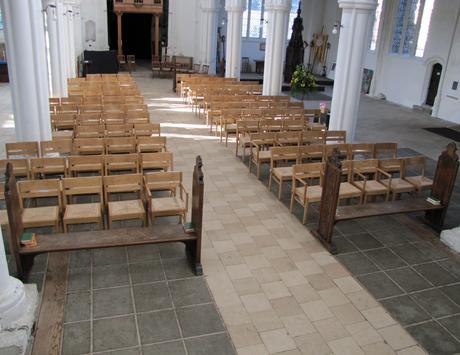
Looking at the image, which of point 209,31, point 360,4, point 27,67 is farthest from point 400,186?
point 209,31

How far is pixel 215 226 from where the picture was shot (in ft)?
23.5

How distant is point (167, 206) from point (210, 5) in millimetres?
20812

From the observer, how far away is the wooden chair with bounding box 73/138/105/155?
8.70 metres

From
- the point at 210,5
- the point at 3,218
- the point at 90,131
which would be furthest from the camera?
the point at 210,5

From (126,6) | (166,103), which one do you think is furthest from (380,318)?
(126,6)

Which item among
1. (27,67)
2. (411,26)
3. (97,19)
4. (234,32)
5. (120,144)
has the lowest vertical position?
(120,144)

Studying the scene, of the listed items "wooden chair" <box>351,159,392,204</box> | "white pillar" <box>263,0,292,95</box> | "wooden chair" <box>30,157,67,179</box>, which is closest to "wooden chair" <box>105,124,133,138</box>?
"wooden chair" <box>30,157,67,179</box>

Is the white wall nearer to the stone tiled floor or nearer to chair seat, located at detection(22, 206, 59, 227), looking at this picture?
the stone tiled floor

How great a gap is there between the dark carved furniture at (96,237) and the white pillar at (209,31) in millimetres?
21294

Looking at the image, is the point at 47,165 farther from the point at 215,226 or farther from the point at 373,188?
the point at 373,188

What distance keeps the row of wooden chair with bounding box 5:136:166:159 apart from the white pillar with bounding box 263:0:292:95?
8.67 metres

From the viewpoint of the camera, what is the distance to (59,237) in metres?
5.47

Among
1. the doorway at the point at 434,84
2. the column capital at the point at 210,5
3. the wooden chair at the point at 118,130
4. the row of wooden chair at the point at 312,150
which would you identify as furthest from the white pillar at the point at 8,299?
the column capital at the point at 210,5

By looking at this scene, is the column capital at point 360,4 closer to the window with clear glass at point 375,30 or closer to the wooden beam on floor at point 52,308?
the wooden beam on floor at point 52,308
